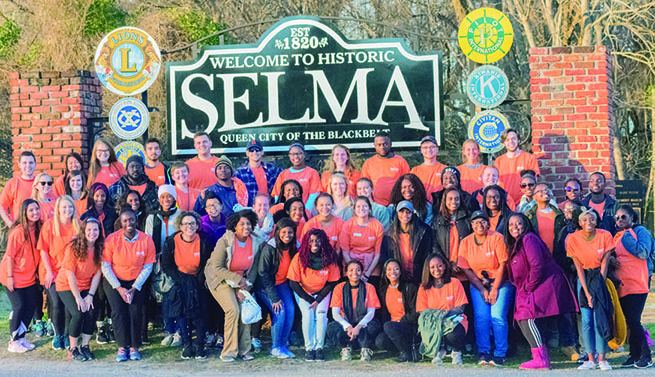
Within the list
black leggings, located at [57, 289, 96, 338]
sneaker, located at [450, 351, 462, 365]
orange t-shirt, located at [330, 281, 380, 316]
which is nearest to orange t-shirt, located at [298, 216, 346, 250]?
orange t-shirt, located at [330, 281, 380, 316]

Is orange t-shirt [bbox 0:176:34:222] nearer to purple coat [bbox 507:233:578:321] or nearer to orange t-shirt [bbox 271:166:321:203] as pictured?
orange t-shirt [bbox 271:166:321:203]

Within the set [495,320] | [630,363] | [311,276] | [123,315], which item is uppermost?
[311,276]

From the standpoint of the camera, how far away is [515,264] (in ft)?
27.1

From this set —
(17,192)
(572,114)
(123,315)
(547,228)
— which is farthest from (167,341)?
(572,114)

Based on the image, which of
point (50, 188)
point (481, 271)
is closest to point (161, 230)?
point (50, 188)

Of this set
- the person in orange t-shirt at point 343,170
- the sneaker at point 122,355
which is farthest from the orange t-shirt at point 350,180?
the sneaker at point 122,355

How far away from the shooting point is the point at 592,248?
8.25 metres

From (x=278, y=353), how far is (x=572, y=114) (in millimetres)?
4451

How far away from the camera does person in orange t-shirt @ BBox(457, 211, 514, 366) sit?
838cm

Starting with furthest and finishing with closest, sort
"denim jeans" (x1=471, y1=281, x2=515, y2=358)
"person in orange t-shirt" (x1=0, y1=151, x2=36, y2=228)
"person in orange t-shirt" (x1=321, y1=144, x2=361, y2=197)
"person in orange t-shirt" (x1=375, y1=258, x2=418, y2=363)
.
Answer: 1. "person in orange t-shirt" (x1=0, y1=151, x2=36, y2=228)
2. "person in orange t-shirt" (x1=321, y1=144, x2=361, y2=197)
3. "person in orange t-shirt" (x1=375, y1=258, x2=418, y2=363)
4. "denim jeans" (x1=471, y1=281, x2=515, y2=358)

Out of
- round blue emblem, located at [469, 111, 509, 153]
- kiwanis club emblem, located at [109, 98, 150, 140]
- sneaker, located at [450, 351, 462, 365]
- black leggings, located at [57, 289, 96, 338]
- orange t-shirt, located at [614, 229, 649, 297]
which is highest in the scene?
kiwanis club emblem, located at [109, 98, 150, 140]

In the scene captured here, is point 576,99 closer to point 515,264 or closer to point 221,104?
point 515,264

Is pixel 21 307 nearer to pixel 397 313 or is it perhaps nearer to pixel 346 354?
pixel 346 354

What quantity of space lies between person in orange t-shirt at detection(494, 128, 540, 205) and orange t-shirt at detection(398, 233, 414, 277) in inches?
61.5
